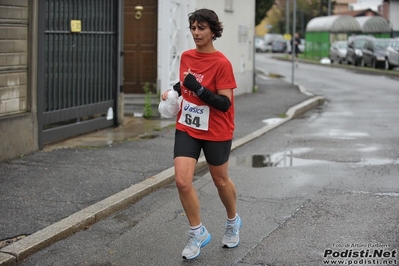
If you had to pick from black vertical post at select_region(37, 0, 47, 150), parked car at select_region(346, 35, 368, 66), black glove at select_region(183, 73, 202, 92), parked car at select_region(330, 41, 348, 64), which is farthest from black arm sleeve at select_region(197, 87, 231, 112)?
parked car at select_region(330, 41, 348, 64)

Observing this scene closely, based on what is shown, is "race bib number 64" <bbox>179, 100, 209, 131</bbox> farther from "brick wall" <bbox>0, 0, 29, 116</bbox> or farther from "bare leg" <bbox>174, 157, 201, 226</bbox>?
"brick wall" <bbox>0, 0, 29, 116</bbox>

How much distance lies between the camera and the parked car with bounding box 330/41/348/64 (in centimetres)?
4572

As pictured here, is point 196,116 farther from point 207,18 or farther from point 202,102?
point 207,18

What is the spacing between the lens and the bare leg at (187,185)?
5.73 meters

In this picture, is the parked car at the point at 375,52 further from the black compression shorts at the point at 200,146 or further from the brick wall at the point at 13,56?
the black compression shorts at the point at 200,146

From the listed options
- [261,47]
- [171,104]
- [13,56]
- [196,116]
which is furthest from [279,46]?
[196,116]

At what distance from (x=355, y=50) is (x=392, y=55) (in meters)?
6.06

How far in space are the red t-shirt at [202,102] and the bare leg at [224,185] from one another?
0.82 feet

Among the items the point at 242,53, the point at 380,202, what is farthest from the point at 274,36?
the point at 380,202

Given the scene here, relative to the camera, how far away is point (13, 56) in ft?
32.8

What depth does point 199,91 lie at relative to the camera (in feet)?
18.4

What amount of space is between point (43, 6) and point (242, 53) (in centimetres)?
1132

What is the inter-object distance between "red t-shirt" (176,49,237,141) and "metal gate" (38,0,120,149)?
516cm

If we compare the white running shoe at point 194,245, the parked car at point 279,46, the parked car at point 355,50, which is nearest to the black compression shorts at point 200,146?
the white running shoe at point 194,245
